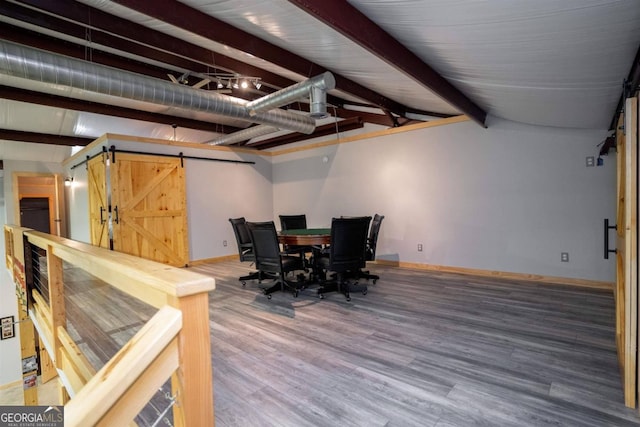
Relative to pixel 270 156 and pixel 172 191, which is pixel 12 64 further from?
pixel 270 156

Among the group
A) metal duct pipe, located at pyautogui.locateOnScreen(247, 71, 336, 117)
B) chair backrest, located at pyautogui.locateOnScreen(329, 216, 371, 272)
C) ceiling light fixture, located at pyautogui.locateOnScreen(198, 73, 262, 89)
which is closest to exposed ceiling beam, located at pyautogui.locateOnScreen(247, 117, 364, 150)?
ceiling light fixture, located at pyautogui.locateOnScreen(198, 73, 262, 89)

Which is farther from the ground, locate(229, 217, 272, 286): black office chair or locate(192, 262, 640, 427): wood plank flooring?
locate(229, 217, 272, 286): black office chair

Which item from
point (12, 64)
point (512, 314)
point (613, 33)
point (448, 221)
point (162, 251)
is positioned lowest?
point (512, 314)

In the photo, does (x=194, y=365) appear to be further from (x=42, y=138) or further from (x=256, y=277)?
Result: (x=42, y=138)

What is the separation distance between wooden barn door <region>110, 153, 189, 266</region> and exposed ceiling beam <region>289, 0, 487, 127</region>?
4.84 metres

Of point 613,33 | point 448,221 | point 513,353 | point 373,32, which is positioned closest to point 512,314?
point 513,353

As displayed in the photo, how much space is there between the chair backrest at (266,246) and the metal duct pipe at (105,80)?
1699 mm

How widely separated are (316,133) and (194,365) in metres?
6.56

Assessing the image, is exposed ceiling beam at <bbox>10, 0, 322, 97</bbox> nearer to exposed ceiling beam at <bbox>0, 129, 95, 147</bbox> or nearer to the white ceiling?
the white ceiling

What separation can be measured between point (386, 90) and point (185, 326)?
4353mm

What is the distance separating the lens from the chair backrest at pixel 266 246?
12.3ft

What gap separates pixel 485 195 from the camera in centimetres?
485

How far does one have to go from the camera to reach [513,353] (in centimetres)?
242

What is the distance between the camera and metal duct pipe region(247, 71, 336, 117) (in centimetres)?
339
